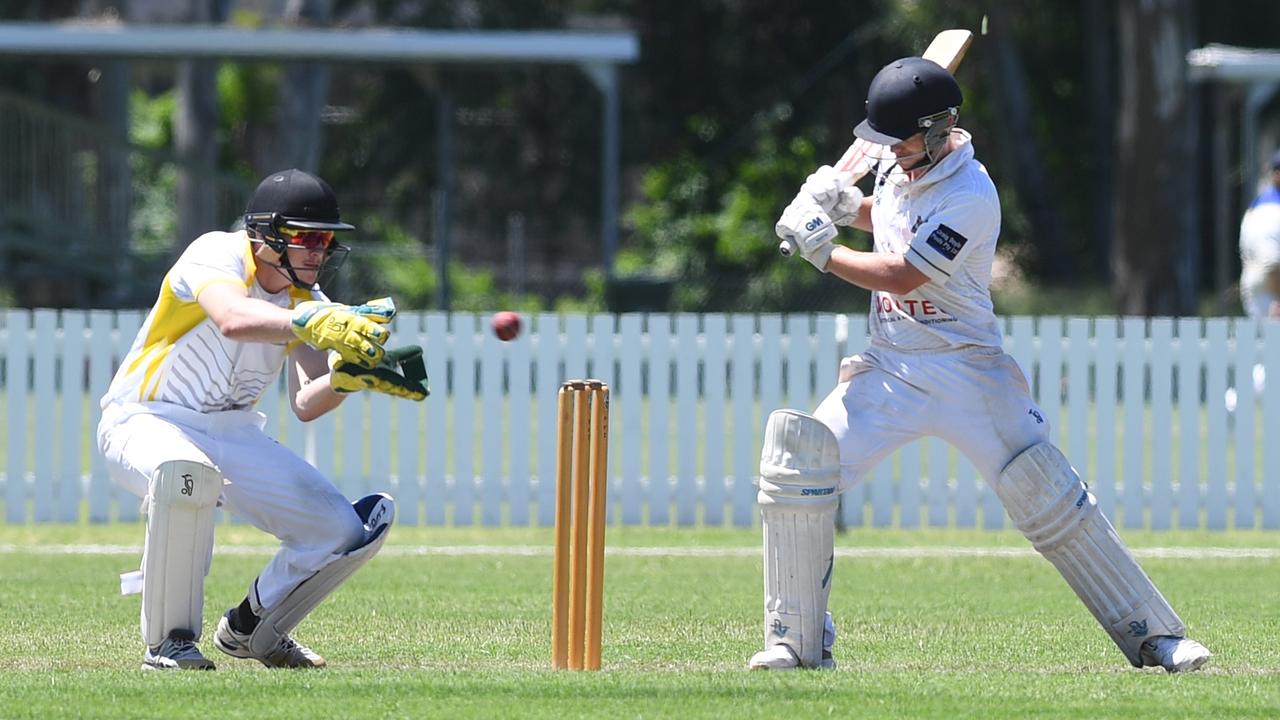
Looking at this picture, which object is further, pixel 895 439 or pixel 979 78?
pixel 979 78

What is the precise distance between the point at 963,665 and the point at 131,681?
8.85 feet

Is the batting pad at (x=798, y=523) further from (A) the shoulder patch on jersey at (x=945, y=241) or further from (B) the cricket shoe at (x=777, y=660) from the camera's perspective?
(A) the shoulder patch on jersey at (x=945, y=241)

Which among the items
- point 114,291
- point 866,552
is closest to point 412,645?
point 866,552

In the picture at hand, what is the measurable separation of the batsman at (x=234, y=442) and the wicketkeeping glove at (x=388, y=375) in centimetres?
34

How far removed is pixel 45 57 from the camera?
22766mm

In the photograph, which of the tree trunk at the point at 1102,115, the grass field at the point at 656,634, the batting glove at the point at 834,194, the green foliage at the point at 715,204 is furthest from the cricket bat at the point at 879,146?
the green foliage at the point at 715,204

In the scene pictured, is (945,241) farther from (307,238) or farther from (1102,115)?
(1102,115)

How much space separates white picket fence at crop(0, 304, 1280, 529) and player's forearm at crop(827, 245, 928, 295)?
538cm

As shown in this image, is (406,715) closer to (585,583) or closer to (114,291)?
(585,583)

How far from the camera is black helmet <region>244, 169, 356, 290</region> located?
684 centimetres

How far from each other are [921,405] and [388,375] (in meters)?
1.75

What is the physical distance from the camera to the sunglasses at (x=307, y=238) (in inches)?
270

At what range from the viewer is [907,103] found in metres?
6.68

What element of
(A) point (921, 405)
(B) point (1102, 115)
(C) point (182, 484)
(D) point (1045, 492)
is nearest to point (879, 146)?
(A) point (921, 405)
